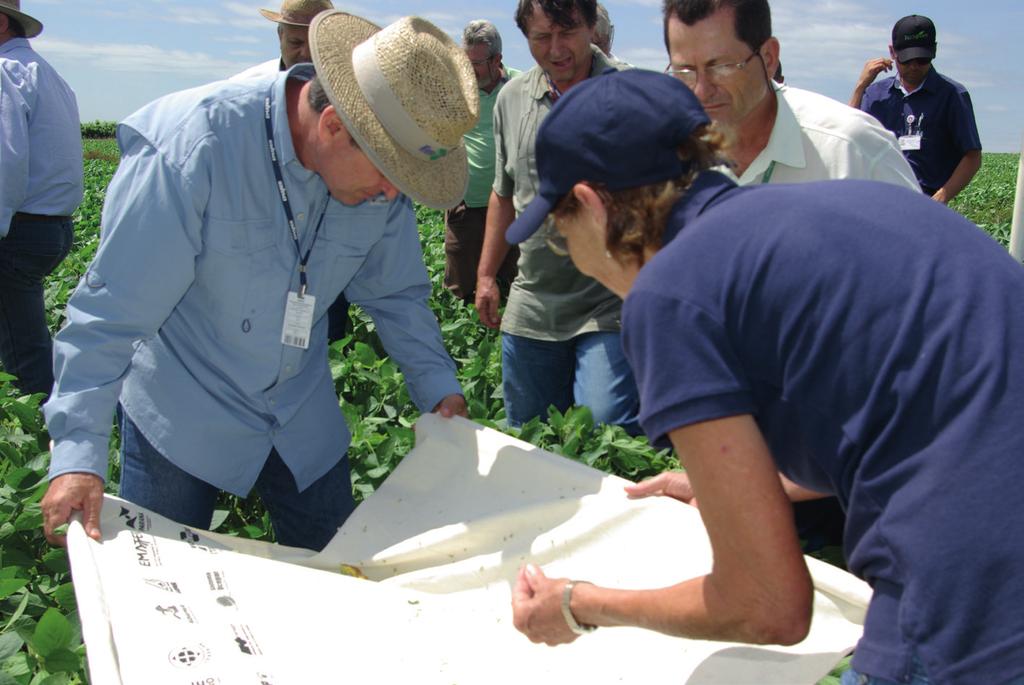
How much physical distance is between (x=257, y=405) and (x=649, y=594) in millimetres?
1473

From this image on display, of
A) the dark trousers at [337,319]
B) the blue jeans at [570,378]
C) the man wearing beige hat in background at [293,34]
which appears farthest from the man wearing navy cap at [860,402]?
the dark trousers at [337,319]

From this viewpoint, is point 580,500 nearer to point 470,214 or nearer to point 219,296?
point 219,296

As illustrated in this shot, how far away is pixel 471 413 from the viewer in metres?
3.69

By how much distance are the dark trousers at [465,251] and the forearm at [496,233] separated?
196cm

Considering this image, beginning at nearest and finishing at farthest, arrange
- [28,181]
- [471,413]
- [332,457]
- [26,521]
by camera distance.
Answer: [26,521] → [332,457] → [471,413] → [28,181]

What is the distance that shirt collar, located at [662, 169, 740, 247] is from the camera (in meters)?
1.39

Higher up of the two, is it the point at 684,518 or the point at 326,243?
the point at 326,243

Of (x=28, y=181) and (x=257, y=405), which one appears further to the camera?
(x=28, y=181)

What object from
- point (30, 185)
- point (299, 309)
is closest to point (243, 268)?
point (299, 309)

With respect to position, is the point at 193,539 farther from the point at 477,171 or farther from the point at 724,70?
the point at 477,171

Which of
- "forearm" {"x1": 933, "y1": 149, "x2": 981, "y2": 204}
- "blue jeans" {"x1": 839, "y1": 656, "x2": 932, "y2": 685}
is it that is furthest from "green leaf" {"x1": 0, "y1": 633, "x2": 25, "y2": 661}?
"forearm" {"x1": 933, "y1": 149, "x2": 981, "y2": 204}

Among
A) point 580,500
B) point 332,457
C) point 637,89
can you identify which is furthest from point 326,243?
point 637,89

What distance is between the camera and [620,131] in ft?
4.57

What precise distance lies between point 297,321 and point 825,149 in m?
1.41
